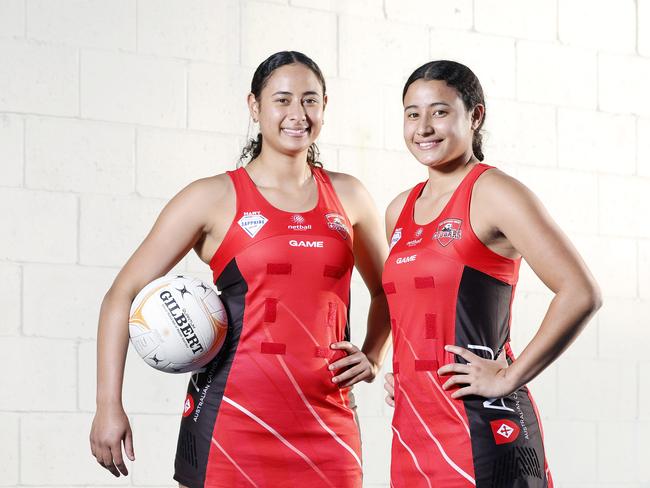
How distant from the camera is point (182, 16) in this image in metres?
3.66

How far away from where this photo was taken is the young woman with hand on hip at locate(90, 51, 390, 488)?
2.42 meters

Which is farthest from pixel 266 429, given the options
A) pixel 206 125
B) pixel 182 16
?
pixel 182 16

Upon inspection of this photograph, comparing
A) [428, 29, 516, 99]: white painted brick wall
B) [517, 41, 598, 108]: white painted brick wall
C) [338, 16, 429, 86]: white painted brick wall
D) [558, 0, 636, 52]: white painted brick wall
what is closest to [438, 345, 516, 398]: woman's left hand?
[338, 16, 429, 86]: white painted brick wall

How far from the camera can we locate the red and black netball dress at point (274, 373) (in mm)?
2414

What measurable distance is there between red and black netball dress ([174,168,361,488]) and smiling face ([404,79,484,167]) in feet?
1.28

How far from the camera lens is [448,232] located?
85.4 inches

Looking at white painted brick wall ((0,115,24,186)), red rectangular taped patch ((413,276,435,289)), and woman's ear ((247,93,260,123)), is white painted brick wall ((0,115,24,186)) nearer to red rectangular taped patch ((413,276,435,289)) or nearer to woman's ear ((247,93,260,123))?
woman's ear ((247,93,260,123))

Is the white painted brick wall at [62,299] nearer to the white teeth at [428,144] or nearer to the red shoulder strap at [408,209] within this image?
the red shoulder strap at [408,209]

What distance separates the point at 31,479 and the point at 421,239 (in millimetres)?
1838

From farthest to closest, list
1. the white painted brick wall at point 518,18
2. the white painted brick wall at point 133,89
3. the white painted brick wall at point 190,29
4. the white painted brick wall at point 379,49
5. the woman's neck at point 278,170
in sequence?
the white painted brick wall at point 518,18, the white painted brick wall at point 379,49, the white painted brick wall at point 190,29, the white painted brick wall at point 133,89, the woman's neck at point 278,170

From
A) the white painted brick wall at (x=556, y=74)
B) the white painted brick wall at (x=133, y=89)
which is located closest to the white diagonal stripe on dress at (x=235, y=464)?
the white painted brick wall at (x=133, y=89)

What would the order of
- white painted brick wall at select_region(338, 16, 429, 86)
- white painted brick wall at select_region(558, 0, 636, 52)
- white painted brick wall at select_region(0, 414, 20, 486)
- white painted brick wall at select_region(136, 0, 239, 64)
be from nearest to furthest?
1. white painted brick wall at select_region(0, 414, 20, 486)
2. white painted brick wall at select_region(136, 0, 239, 64)
3. white painted brick wall at select_region(338, 16, 429, 86)
4. white painted brick wall at select_region(558, 0, 636, 52)

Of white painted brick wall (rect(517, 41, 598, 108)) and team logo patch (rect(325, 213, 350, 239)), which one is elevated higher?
white painted brick wall (rect(517, 41, 598, 108))

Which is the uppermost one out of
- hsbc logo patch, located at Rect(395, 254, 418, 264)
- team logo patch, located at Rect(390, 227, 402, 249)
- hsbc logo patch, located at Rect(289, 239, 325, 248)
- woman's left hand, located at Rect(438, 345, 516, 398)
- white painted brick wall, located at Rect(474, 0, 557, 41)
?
white painted brick wall, located at Rect(474, 0, 557, 41)
